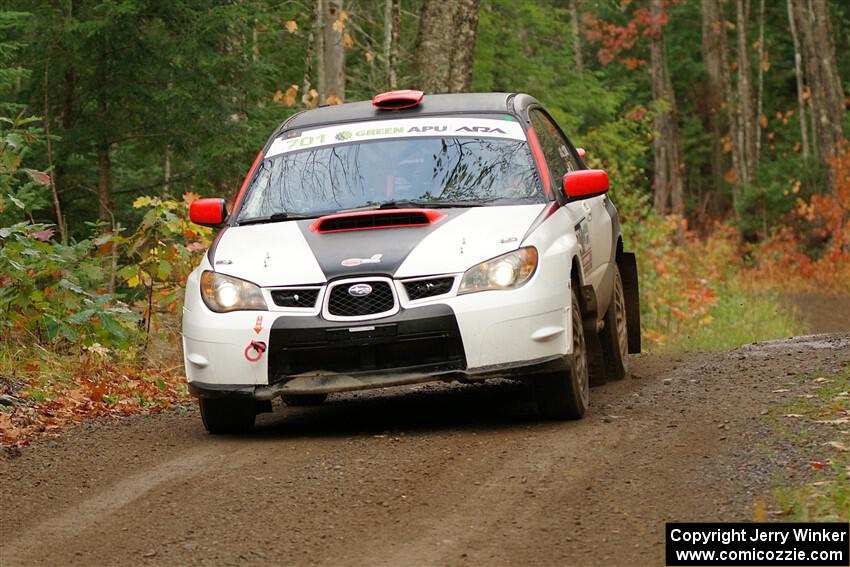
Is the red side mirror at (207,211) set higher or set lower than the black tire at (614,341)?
higher

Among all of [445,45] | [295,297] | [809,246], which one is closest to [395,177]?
[295,297]

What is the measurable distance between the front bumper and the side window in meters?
1.59

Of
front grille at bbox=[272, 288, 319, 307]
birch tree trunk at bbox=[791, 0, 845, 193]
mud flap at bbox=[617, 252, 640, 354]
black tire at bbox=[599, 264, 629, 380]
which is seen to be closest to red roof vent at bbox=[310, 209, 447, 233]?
front grille at bbox=[272, 288, 319, 307]

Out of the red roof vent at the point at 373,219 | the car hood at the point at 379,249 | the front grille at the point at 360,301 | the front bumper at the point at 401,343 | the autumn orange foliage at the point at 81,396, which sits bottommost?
the autumn orange foliage at the point at 81,396

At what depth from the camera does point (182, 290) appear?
496 inches

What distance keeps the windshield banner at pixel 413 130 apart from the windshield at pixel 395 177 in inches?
1.9

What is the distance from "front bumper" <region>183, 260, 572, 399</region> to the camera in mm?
7812

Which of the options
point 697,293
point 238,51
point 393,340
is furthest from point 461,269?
point 697,293

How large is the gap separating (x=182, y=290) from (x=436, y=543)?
24.2 feet

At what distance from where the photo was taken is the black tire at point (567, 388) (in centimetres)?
812

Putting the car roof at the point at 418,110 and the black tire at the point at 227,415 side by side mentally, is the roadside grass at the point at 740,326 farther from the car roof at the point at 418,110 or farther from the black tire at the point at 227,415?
the black tire at the point at 227,415

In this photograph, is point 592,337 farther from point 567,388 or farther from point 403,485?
point 403,485

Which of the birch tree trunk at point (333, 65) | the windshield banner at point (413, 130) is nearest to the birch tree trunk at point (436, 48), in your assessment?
the birch tree trunk at point (333, 65)

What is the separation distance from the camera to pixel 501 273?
25.9 feet
